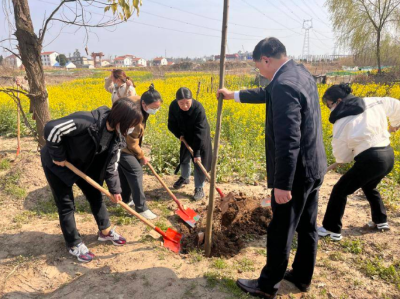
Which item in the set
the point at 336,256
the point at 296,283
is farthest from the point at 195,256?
the point at 336,256

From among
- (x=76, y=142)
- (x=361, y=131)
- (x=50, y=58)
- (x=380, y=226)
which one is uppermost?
(x=50, y=58)

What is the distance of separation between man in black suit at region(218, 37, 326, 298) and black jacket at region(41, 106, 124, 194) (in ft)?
3.92

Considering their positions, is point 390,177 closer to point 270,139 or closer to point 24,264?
point 270,139

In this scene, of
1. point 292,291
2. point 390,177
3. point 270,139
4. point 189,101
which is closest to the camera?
point 270,139

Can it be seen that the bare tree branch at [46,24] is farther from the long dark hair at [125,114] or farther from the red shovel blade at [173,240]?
the red shovel blade at [173,240]

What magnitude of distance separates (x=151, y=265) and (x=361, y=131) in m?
2.68

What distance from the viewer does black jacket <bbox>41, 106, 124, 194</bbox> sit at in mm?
2551

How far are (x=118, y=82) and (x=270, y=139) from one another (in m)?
3.95

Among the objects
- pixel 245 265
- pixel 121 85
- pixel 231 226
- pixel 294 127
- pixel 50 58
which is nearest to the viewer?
pixel 294 127

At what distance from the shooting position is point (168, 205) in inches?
176

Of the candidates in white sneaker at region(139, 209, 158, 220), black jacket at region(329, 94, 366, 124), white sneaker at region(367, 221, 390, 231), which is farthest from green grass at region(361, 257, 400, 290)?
white sneaker at region(139, 209, 158, 220)

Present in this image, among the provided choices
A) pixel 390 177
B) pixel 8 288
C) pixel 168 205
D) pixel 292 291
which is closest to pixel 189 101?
pixel 168 205

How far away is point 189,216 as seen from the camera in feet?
13.2

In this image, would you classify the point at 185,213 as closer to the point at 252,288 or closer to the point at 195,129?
the point at 195,129
